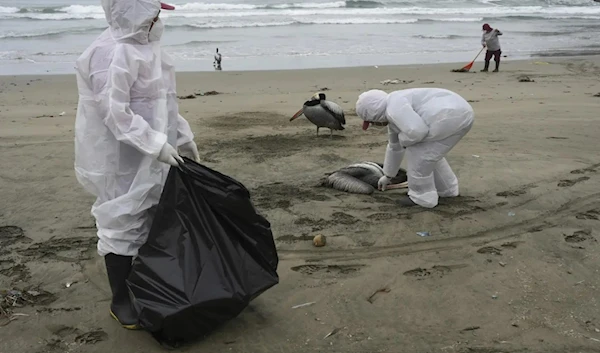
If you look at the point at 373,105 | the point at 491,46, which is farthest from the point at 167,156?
the point at 491,46

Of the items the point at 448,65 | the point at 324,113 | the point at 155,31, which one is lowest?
the point at 448,65

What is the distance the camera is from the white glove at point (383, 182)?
4.95 meters

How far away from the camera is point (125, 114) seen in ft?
8.64

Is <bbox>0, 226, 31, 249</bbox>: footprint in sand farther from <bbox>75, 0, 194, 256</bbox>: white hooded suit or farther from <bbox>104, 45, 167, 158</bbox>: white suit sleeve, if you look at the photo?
<bbox>104, 45, 167, 158</bbox>: white suit sleeve

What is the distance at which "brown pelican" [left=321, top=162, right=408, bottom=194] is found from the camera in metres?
4.98

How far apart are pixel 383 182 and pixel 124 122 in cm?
282

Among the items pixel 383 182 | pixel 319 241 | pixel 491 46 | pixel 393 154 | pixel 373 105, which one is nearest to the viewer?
pixel 319 241

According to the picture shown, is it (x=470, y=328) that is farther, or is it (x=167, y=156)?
(x=470, y=328)

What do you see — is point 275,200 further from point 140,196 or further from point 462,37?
point 462,37

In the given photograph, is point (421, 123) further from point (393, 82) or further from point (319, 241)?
point (393, 82)

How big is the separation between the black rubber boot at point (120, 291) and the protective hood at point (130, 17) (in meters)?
1.13

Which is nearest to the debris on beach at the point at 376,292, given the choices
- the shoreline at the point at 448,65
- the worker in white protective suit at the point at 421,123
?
the worker in white protective suit at the point at 421,123

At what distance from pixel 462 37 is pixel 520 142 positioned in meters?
13.5

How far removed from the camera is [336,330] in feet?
9.85
